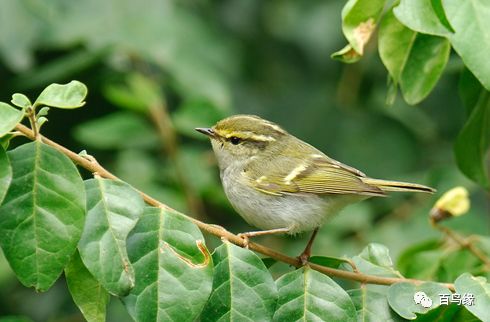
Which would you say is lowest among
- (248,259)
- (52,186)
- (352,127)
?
(352,127)

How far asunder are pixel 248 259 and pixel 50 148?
26.9 inches

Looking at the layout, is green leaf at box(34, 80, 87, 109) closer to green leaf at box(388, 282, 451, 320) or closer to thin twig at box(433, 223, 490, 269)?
green leaf at box(388, 282, 451, 320)

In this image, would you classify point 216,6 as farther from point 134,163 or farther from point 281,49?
point 134,163

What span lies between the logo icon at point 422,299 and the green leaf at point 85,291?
0.98 metres

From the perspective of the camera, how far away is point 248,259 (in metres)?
2.64

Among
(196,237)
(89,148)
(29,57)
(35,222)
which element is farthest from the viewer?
(89,148)

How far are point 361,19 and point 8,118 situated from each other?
1.23 m

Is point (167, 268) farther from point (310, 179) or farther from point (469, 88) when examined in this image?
point (310, 179)

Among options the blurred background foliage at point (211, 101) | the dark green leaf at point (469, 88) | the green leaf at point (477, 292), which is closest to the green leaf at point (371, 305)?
the green leaf at point (477, 292)

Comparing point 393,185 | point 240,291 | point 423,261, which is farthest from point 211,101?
point 240,291

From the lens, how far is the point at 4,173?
236cm

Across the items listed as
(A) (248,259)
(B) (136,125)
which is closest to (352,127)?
(B) (136,125)

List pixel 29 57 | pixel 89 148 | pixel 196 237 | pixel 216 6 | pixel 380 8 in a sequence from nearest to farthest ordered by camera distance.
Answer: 1. pixel 196 237
2. pixel 380 8
3. pixel 29 57
4. pixel 89 148
5. pixel 216 6

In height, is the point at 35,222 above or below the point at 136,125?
above
